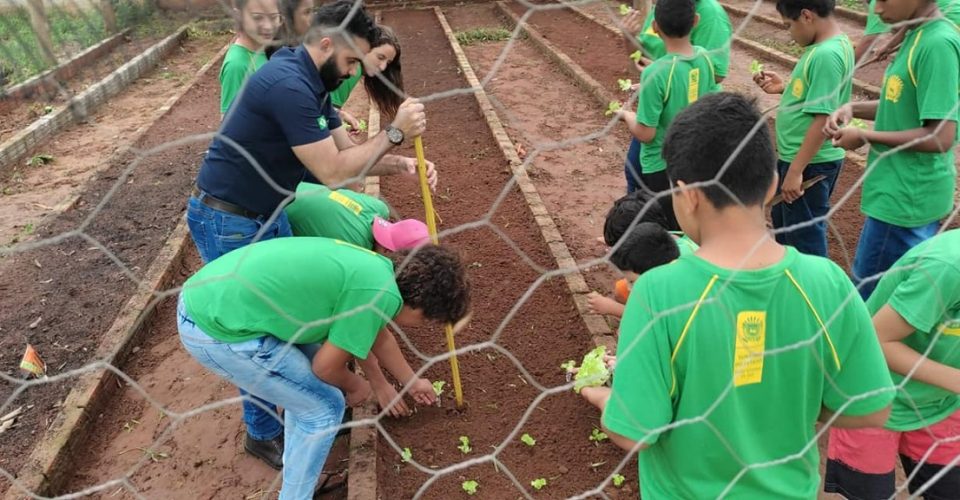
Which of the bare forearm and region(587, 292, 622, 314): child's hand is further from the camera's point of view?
region(587, 292, 622, 314): child's hand

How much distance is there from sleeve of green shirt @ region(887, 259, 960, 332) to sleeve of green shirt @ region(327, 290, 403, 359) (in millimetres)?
1490

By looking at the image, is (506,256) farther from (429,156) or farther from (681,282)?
(681,282)

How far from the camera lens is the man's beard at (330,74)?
243 centimetres

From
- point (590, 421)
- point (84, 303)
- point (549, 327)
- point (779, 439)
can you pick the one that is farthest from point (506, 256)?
point (779, 439)

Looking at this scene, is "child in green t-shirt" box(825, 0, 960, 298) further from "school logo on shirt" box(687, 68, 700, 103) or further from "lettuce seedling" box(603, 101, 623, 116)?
"lettuce seedling" box(603, 101, 623, 116)

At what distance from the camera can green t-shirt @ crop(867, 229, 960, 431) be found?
1.85m

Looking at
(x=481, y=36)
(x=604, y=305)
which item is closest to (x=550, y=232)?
(x=604, y=305)

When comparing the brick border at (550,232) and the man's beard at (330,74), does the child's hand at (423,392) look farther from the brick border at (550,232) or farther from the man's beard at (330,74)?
the man's beard at (330,74)

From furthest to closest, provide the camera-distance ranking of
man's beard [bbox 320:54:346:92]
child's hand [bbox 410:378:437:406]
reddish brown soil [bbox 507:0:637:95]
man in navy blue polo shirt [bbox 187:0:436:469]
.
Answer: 1. reddish brown soil [bbox 507:0:637:95]
2. child's hand [bbox 410:378:437:406]
3. man's beard [bbox 320:54:346:92]
4. man in navy blue polo shirt [bbox 187:0:436:469]

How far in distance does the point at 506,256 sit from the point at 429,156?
2.09 metres

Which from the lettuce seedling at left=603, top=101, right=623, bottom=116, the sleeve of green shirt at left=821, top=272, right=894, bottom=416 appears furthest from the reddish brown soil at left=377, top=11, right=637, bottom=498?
the lettuce seedling at left=603, top=101, right=623, bottom=116

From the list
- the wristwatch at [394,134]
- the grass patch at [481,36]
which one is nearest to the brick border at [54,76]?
the grass patch at [481,36]

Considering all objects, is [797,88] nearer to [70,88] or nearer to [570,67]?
[570,67]

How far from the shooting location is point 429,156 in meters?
6.32
